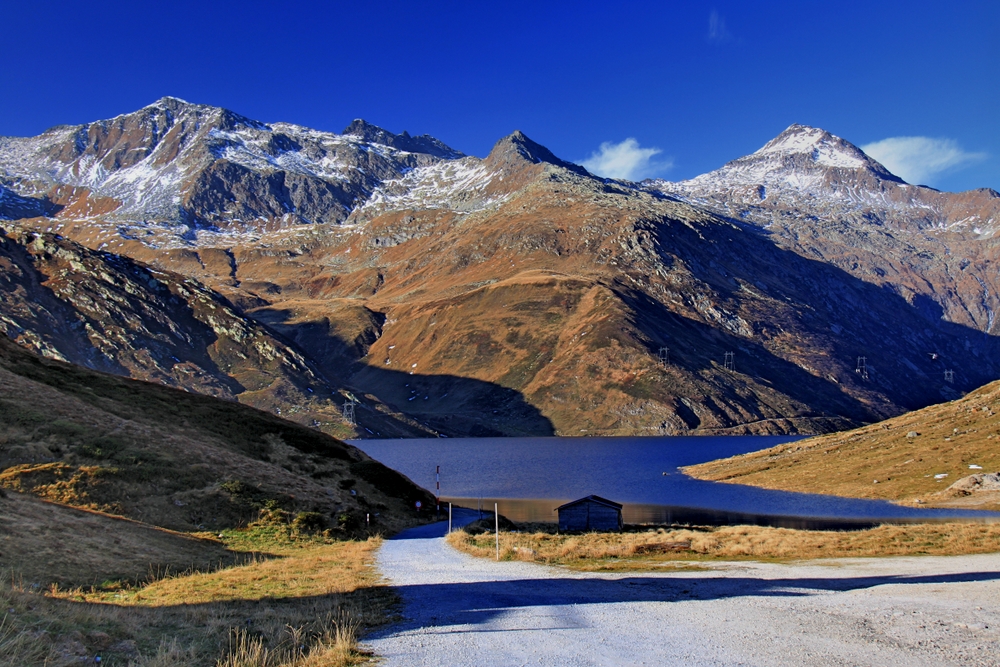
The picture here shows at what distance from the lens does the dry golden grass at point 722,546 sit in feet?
121

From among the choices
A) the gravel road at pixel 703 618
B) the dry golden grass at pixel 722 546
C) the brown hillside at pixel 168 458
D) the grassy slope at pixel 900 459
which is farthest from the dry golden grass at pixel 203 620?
the grassy slope at pixel 900 459

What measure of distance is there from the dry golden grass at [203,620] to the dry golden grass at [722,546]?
39.3 feet

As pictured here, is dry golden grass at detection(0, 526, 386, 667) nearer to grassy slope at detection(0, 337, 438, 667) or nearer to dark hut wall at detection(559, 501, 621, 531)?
grassy slope at detection(0, 337, 438, 667)

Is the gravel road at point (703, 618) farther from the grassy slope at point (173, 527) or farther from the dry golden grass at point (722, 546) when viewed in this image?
the dry golden grass at point (722, 546)

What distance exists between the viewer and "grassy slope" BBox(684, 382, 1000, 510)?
7919 centimetres

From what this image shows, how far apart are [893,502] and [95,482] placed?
75293 mm

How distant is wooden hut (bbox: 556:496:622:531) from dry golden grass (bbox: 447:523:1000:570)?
1397cm

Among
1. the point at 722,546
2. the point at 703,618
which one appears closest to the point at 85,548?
the point at 703,618

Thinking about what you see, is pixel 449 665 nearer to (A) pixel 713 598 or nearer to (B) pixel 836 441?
(A) pixel 713 598

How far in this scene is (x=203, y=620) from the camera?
62.5ft

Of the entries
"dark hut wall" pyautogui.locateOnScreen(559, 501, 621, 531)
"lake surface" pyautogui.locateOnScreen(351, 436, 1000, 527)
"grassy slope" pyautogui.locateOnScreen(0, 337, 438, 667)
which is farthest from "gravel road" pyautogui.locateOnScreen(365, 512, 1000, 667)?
"lake surface" pyautogui.locateOnScreen(351, 436, 1000, 527)

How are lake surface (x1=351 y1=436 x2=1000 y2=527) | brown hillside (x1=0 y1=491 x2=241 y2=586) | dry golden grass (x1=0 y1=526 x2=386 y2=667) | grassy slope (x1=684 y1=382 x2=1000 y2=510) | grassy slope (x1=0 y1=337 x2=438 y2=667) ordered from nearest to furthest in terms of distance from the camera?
dry golden grass (x1=0 y1=526 x2=386 y2=667)
grassy slope (x1=0 y1=337 x2=438 y2=667)
brown hillside (x1=0 y1=491 x2=241 y2=586)
lake surface (x1=351 y1=436 x2=1000 y2=527)
grassy slope (x1=684 y1=382 x2=1000 y2=510)

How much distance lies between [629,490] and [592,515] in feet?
168

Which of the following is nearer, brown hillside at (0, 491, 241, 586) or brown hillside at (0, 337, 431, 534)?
brown hillside at (0, 491, 241, 586)
